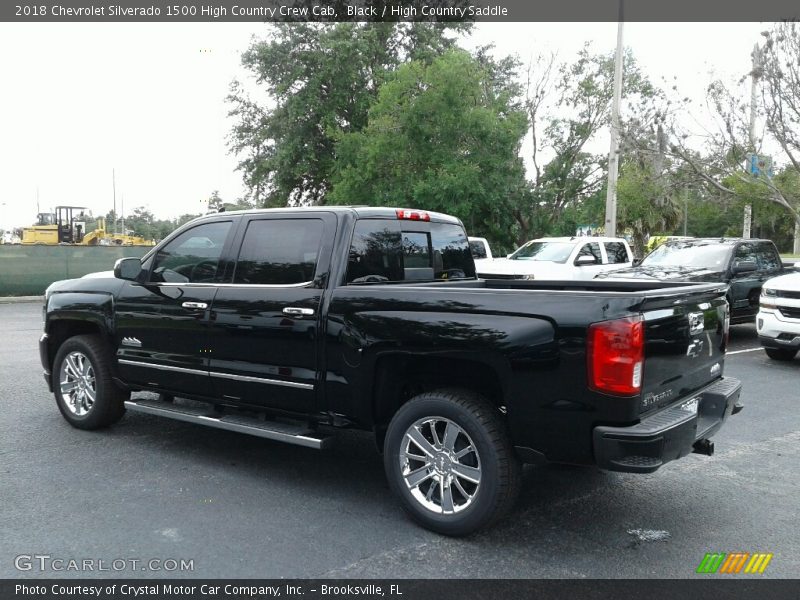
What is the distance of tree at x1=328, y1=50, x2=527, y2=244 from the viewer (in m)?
21.9

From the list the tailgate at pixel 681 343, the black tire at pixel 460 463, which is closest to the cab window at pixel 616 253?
the tailgate at pixel 681 343

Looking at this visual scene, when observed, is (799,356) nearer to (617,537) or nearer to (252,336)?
(617,537)

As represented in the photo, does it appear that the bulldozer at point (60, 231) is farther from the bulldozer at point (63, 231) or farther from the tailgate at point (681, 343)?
the tailgate at point (681, 343)

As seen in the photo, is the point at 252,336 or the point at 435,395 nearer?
the point at 435,395

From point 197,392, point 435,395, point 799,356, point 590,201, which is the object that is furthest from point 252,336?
point 590,201

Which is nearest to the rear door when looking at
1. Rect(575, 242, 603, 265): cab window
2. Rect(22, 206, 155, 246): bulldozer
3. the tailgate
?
Rect(575, 242, 603, 265): cab window

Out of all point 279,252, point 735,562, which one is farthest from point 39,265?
point 735,562

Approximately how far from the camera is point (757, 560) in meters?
3.78

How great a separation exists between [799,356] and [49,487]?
1055cm

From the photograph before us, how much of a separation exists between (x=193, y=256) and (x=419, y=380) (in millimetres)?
2288

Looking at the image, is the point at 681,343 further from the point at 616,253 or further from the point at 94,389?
the point at 616,253

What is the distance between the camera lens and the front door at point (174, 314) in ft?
17.4

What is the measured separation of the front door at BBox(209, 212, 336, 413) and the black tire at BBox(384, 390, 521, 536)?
0.79 metres
